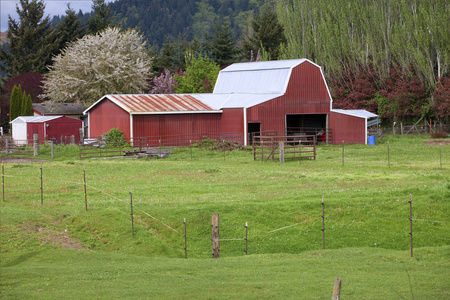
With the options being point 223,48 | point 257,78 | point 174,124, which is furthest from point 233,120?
point 223,48

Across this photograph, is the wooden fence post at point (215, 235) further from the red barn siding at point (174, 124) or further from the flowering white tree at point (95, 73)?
the flowering white tree at point (95, 73)

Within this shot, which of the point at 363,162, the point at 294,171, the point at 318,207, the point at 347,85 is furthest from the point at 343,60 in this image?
the point at 318,207

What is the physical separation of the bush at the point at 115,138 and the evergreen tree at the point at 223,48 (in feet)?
172

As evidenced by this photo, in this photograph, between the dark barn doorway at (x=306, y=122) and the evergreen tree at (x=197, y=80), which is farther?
A: the evergreen tree at (x=197, y=80)

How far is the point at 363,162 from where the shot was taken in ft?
115

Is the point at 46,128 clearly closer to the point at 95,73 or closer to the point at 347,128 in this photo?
the point at 95,73

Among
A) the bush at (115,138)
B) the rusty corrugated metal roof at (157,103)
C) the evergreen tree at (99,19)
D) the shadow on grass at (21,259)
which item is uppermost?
the evergreen tree at (99,19)

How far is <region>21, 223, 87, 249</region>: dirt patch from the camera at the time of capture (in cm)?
1775

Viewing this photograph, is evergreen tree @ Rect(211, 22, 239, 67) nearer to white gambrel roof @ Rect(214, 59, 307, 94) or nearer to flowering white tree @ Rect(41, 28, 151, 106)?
flowering white tree @ Rect(41, 28, 151, 106)

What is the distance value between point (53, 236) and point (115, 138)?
26839 mm

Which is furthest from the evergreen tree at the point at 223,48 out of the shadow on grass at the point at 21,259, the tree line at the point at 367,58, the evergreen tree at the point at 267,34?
the shadow on grass at the point at 21,259

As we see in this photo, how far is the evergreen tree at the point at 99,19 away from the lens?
10006 centimetres

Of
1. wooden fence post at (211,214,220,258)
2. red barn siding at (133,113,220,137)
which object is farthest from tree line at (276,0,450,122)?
wooden fence post at (211,214,220,258)

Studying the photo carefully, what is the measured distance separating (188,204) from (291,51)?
5874 centimetres
